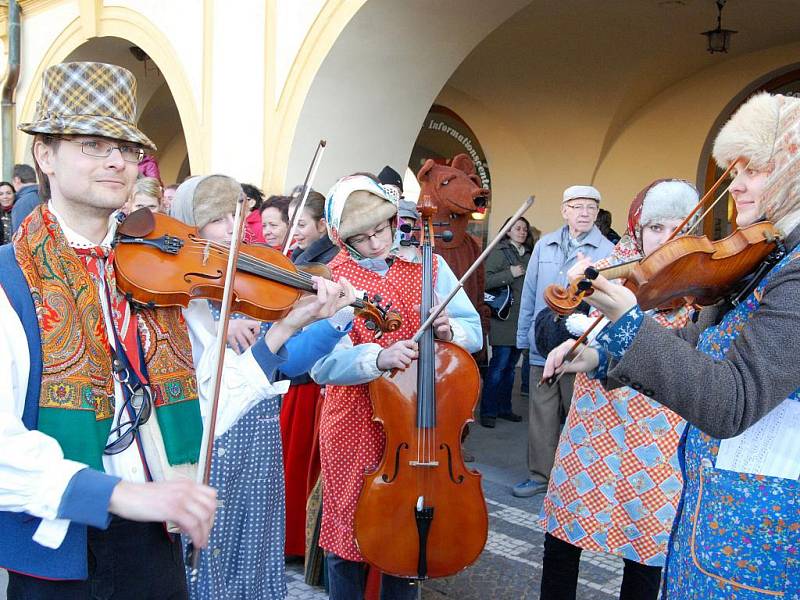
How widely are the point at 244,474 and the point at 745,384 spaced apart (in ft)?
5.31

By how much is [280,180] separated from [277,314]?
4512 millimetres

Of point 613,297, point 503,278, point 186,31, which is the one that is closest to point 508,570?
point 613,297

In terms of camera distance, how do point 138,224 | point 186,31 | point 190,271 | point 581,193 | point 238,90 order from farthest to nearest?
point 186,31, point 238,90, point 581,193, point 190,271, point 138,224

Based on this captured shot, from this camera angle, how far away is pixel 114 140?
146cm

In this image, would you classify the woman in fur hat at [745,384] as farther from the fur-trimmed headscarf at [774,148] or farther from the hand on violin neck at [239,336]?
the hand on violin neck at [239,336]

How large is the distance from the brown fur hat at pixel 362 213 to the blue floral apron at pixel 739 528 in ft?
3.84

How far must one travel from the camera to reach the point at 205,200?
231cm

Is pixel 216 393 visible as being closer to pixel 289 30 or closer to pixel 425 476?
pixel 425 476

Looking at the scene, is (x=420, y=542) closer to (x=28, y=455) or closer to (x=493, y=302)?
(x=28, y=455)

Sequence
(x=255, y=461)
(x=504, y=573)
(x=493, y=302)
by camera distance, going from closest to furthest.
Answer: (x=255, y=461), (x=504, y=573), (x=493, y=302)

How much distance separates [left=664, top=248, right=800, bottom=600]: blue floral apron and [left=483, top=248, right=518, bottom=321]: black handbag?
4.44 metres

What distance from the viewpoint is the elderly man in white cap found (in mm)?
4129

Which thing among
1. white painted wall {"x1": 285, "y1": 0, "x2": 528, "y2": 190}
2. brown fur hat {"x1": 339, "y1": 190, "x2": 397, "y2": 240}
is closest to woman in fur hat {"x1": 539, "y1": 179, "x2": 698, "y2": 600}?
brown fur hat {"x1": 339, "y1": 190, "x2": 397, "y2": 240}

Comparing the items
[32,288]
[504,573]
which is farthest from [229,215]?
[504,573]
